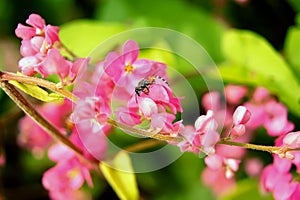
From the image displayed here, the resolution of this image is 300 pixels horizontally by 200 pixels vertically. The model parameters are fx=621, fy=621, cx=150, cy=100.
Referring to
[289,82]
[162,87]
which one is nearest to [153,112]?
[162,87]

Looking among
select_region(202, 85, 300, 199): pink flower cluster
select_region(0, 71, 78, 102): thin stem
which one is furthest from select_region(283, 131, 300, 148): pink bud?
select_region(0, 71, 78, 102): thin stem

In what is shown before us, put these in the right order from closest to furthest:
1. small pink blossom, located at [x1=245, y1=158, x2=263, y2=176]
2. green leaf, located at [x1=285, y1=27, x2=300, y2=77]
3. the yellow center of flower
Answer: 1. the yellow center of flower
2. green leaf, located at [x1=285, y1=27, x2=300, y2=77]
3. small pink blossom, located at [x1=245, y1=158, x2=263, y2=176]

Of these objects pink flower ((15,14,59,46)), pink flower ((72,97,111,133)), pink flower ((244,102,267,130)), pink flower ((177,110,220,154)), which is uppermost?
pink flower ((15,14,59,46))

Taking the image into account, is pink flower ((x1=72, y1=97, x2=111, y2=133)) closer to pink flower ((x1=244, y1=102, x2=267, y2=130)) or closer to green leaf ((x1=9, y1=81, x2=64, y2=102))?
green leaf ((x1=9, y1=81, x2=64, y2=102))

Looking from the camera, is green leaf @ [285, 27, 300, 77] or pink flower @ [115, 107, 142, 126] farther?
green leaf @ [285, 27, 300, 77]

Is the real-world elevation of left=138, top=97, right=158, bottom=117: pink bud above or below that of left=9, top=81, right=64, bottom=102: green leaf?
below

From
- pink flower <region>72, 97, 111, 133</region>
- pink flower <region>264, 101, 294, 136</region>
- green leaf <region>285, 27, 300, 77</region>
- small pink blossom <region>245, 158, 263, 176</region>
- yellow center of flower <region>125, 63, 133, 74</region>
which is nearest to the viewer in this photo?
pink flower <region>72, 97, 111, 133</region>

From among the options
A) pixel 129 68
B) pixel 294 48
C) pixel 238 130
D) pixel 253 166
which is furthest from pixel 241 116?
pixel 253 166

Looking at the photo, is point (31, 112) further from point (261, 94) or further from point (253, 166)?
point (253, 166)
